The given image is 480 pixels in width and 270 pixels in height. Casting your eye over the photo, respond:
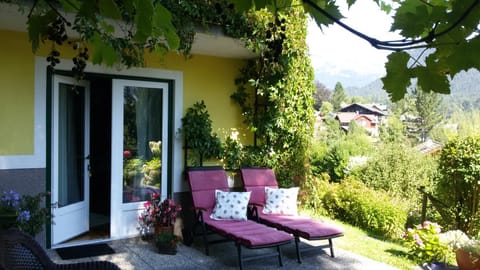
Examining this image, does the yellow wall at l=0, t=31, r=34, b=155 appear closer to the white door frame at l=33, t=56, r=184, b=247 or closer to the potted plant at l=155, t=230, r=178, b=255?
the white door frame at l=33, t=56, r=184, b=247

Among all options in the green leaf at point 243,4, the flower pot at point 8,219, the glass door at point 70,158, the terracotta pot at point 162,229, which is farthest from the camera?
the terracotta pot at point 162,229

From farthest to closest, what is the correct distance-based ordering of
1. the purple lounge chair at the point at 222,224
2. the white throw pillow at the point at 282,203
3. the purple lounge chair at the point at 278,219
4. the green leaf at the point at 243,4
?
the white throw pillow at the point at 282,203
the purple lounge chair at the point at 278,219
the purple lounge chair at the point at 222,224
the green leaf at the point at 243,4

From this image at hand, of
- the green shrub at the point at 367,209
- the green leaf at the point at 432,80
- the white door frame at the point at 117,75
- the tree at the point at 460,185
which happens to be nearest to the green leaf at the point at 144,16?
the green leaf at the point at 432,80

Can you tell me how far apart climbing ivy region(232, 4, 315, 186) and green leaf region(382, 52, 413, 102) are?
4970 mm

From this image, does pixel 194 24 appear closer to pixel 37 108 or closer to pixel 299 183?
pixel 37 108

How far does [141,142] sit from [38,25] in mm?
4557

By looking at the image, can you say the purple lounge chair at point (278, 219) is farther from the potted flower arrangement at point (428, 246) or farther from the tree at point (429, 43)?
the tree at point (429, 43)

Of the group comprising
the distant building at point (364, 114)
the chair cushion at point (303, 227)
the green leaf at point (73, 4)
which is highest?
the distant building at point (364, 114)

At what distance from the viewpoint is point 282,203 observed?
20.4 ft

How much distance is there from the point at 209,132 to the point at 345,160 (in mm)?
6240

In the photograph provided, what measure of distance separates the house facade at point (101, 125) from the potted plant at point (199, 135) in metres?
0.13

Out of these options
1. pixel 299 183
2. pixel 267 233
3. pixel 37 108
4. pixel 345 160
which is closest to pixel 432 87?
pixel 267 233

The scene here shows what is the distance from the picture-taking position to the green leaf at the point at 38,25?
1.64 meters

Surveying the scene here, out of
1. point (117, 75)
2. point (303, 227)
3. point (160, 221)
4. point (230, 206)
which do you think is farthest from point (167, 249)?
point (117, 75)
